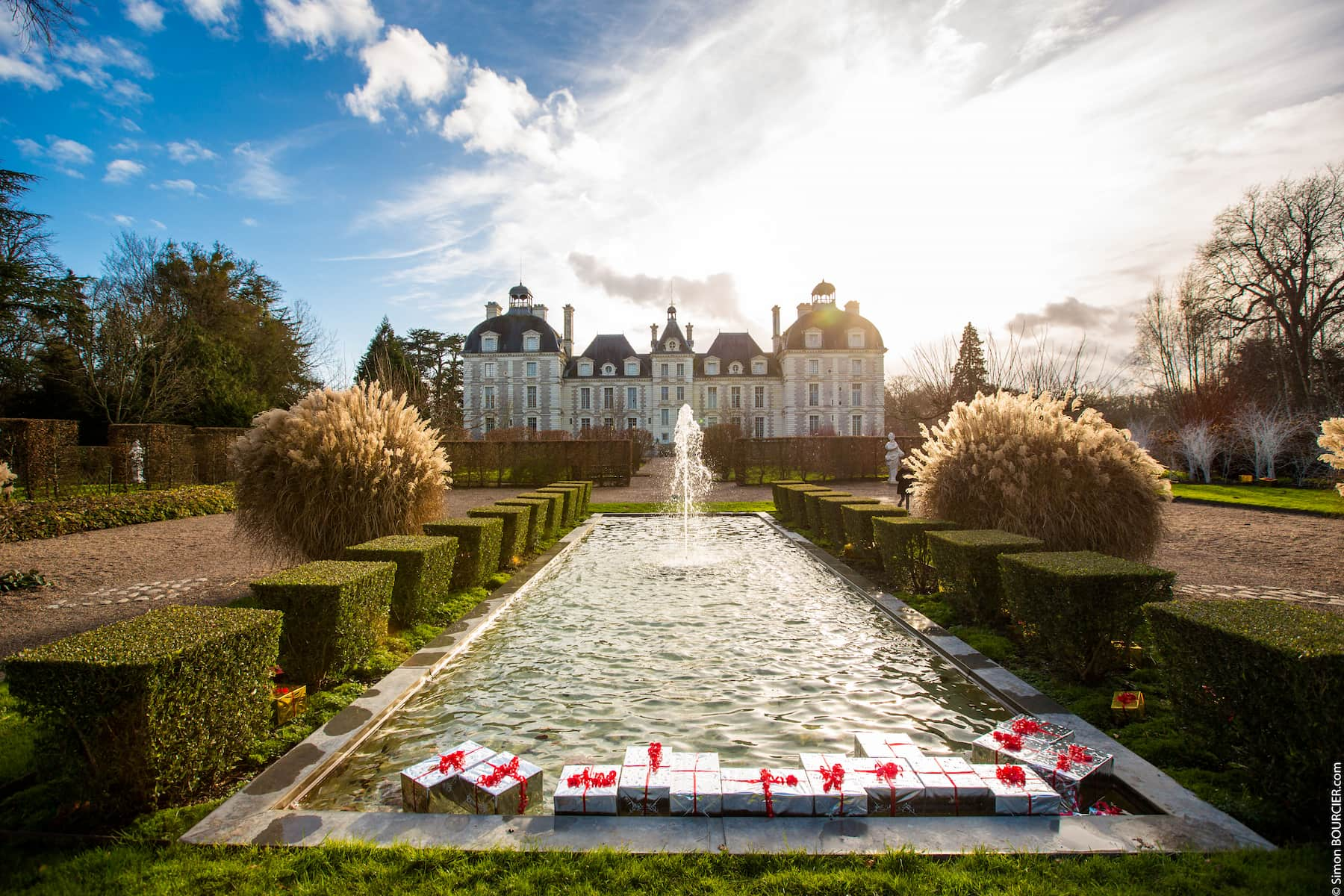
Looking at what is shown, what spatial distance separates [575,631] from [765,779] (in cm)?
284

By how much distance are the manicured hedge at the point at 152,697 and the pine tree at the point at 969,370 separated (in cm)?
2064

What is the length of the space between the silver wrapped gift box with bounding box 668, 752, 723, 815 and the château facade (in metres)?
42.0

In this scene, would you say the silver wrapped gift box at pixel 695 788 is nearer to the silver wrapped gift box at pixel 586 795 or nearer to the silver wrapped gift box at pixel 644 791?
the silver wrapped gift box at pixel 644 791

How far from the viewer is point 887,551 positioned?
6.73m

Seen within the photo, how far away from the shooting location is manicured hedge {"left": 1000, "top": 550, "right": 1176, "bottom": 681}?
371cm

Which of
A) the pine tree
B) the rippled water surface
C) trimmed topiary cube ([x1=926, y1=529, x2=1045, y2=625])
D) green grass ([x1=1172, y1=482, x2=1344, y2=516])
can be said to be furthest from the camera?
the pine tree

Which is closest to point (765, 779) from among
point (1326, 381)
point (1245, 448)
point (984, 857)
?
point (984, 857)

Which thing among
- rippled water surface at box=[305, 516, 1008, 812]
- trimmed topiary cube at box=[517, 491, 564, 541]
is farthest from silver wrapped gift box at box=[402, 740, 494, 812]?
trimmed topiary cube at box=[517, 491, 564, 541]

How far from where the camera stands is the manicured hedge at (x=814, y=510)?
9.98 meters

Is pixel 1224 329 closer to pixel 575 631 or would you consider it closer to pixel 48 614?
pixel 575 631

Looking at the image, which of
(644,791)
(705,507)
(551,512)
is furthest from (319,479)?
(705,507)

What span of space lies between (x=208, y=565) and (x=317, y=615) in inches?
208

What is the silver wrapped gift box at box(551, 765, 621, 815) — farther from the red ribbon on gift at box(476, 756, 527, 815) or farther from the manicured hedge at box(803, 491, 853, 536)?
the manicured hedge at box(803, 491, 853, 536)

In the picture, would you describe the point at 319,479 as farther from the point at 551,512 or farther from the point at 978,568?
the point at 978,568
